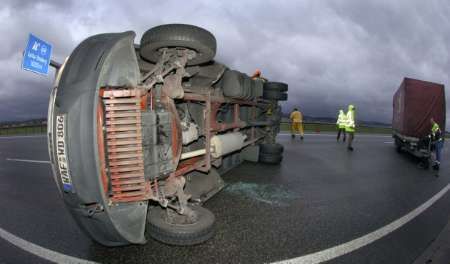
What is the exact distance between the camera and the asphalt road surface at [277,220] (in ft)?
8.83

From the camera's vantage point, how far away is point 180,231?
2.84 m

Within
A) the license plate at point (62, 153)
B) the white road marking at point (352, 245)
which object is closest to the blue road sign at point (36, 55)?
the license plate at point (62, 153)

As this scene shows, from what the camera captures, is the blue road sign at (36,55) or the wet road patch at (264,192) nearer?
the wet road patch at (264,192)

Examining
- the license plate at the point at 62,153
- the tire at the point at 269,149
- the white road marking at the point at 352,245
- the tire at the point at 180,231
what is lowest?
the white road marking at the point at 352,245

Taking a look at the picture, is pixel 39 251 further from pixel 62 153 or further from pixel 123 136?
pixel 123 136

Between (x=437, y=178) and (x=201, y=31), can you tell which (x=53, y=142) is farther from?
(x=437, y=178)

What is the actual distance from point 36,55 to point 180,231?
6.23m

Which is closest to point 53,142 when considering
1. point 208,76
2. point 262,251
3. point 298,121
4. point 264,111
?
point 262,251

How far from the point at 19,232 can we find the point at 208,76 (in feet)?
10.9

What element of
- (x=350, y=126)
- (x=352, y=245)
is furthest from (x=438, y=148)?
(x=352, y=245)

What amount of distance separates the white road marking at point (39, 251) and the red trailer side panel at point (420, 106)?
10.8m

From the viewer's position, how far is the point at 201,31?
290cm

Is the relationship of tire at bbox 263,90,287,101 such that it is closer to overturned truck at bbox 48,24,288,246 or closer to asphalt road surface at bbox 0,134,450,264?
asphalt road surface at bbox 0,134,450,264

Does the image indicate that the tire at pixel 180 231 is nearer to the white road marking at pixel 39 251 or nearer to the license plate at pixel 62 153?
the white road marking at pixel 39 251
